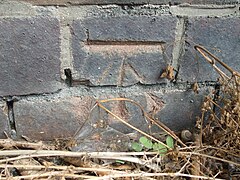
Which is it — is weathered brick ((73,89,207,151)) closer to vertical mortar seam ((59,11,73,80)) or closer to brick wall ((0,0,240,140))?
brick wall ((0,0,240,140))

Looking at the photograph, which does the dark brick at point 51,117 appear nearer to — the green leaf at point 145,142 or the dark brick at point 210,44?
the green leaf at point 145,142

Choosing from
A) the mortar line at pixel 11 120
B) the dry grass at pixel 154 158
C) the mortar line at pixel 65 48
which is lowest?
the dry grass at pixel 154 158

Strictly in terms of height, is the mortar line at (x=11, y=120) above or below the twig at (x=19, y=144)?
above

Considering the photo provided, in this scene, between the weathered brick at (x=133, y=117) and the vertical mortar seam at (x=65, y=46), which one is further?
the weathered brick at (x=133, y=117)

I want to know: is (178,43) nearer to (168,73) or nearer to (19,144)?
(168,73)

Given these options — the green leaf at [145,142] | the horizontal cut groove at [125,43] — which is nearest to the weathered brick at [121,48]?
the horizontal cut groove at [125,43]

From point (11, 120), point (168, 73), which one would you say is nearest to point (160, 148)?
point (168, 73)
